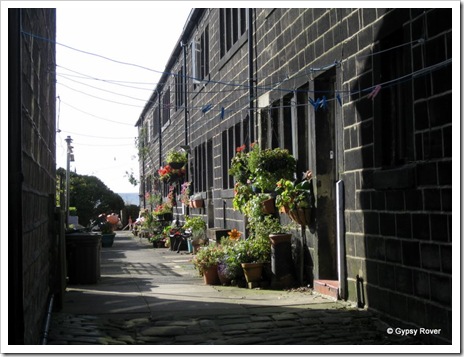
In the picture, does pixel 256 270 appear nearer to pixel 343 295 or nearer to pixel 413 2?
pixel 343 295

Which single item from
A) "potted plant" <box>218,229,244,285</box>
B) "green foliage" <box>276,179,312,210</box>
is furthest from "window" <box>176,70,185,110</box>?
"green foliage" <box>276,179,312,210</box>

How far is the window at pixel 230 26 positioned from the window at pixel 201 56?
268cm

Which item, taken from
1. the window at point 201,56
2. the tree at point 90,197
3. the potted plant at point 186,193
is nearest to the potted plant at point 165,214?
the potted plant at point 186,193

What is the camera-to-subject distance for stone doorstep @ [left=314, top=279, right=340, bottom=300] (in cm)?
902

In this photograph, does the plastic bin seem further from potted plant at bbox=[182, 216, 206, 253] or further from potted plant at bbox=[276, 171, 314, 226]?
potted plant at bbox=[182, 216, 206, 253]

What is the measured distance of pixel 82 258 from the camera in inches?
492

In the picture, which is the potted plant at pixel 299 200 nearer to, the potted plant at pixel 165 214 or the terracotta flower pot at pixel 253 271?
the terracotta flower pot at pixel 253 271

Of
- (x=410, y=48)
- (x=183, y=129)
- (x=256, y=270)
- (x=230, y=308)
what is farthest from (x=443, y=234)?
(x=183, y=129)

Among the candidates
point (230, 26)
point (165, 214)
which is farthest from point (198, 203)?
point (165, 214)

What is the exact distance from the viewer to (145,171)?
40.3 metres

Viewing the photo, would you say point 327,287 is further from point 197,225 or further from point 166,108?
point 166,108

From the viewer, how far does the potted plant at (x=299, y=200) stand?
400 inches

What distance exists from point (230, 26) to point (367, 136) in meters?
9.13

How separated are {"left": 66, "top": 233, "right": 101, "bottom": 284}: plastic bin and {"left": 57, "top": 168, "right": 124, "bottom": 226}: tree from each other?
22805 millimetres
